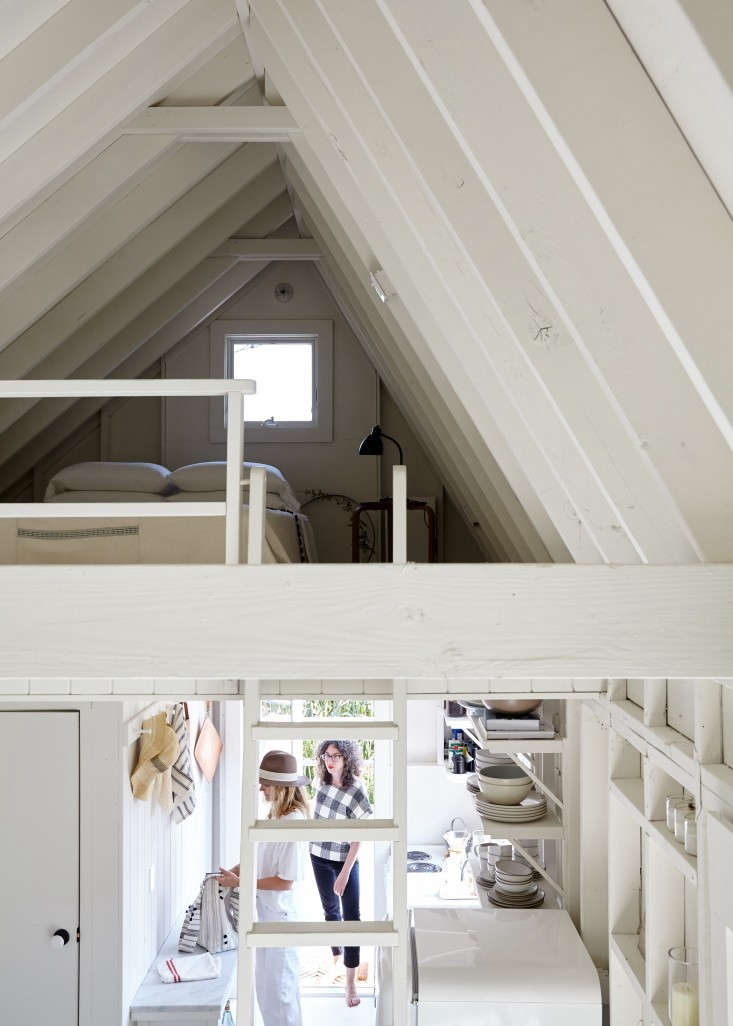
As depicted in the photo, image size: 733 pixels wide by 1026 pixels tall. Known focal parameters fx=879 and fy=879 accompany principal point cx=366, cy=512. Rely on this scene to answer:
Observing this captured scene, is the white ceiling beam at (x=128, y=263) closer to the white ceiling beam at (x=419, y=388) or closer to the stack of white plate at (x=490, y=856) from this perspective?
the white ceiling beam at (x=419, y=388)

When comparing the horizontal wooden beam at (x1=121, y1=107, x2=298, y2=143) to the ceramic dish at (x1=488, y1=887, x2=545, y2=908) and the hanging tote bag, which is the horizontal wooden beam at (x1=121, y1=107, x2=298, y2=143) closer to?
the ceramic dish at (x1=488, y1=887, x2=545, y2=908)

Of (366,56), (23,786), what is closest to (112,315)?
(23,786)

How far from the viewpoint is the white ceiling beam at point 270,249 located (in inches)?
195

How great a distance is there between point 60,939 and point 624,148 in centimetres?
380

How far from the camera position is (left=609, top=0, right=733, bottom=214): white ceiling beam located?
657 mm

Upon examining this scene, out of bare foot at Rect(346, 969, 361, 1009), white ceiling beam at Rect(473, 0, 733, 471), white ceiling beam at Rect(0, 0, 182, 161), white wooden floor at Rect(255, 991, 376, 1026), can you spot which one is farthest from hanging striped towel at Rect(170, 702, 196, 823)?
white ceiling beam at Rect(473, 0, 733, 471)

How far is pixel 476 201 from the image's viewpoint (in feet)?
4.73

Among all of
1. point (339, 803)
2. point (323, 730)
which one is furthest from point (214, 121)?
point (339, 803)

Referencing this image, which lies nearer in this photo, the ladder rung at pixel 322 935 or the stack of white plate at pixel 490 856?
the ladder rung at pixel 322 935

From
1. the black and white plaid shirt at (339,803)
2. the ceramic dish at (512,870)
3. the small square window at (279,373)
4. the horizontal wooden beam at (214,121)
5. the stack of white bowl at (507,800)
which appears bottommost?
the ceramic dish at (512,870)

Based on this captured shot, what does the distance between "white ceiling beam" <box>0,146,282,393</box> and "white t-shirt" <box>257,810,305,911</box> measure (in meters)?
2.40

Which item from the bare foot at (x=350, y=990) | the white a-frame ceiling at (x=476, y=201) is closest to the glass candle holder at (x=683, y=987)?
the white a-frame ceiling at (x=476, y=201)

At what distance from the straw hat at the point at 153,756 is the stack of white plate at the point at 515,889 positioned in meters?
1.53

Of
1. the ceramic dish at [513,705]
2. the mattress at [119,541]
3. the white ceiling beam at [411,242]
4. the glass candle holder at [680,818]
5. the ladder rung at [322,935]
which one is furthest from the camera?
the ceramic dish at [513,705]
